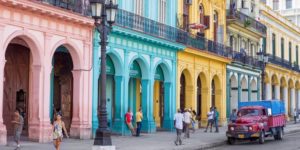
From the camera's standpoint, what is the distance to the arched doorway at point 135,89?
27.7 m

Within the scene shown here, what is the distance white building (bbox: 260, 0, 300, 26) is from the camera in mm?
67688

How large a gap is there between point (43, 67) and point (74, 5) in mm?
3100

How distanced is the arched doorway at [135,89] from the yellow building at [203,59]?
108 inches

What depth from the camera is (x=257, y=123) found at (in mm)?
23734

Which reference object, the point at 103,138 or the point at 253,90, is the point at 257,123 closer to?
the point at 103,138

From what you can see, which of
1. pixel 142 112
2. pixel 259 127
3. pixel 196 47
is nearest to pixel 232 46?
pixel 196 47

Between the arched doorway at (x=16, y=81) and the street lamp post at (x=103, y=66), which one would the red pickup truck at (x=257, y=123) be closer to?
the street lamp post at (x=103, y=66)

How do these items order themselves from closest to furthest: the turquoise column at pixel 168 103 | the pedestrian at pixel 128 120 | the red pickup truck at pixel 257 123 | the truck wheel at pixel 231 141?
the red pickup truck at pixel 257 123 → the truck wheel at pixel 231 141 → the pedestrian at pixel 128 120 → the turquoise column at pixel 168 103

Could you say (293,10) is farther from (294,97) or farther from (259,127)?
(259,127)

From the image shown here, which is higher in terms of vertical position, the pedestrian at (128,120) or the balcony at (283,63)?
the balcony at (283,63)

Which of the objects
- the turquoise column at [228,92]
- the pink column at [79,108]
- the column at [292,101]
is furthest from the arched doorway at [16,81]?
the column at [292,101]

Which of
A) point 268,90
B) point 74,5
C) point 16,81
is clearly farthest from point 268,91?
point 16,81

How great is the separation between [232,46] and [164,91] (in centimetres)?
1122

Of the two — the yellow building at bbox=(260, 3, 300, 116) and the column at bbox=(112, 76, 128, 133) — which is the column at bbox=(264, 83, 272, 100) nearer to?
the yellow building at bbox=(260, 3, 300, 116)
